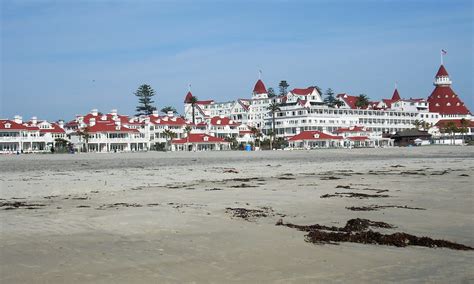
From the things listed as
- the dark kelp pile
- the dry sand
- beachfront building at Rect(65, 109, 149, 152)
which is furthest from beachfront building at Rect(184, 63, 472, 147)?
the dark kelp pile

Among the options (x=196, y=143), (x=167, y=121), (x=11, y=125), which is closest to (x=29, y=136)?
(x=11, y=125)

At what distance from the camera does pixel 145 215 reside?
510 inches

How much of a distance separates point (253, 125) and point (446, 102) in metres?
66.7

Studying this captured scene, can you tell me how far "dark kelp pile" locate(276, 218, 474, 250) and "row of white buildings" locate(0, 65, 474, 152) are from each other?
352ft

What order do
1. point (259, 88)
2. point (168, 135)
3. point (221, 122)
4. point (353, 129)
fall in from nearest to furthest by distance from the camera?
point (168, 135)
point (353, 129)
point (221, 122)
point (259, 88)

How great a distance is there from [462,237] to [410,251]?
1990mm

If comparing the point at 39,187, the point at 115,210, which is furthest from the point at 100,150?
the point at 115,210

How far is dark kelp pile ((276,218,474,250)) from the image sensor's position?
30.3 feet

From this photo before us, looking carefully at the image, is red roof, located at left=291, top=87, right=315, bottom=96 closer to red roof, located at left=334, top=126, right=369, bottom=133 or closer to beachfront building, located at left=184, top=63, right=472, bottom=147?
beachfront building, located at left=184, top=63, right=472, bottom=147

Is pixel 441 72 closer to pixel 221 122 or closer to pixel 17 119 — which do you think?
pixel 221 122

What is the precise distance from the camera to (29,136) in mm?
119812

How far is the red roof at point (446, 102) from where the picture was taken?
172750 mm

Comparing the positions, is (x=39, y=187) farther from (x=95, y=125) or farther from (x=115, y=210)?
(x=95, y=125)

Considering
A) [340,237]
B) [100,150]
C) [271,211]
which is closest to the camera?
[340,237]
